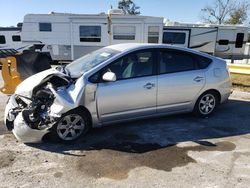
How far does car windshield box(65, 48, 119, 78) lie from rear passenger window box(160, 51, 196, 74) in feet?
3.08

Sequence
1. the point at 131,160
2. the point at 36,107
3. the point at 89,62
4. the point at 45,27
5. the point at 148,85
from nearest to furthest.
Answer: the point at 131,160
the point at 36,107
the point at 148,85
the point at 89,62
the point at 45,27

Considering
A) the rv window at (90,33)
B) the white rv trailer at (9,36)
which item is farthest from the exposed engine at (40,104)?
the white rv trailer at (9,36)

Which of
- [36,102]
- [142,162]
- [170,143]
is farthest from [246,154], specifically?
[36,102]

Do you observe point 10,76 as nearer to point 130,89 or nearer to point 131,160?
point 130,89

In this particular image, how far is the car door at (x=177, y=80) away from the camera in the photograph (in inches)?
203

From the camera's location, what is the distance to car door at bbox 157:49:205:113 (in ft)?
16.9

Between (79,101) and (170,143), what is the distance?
1.66 m

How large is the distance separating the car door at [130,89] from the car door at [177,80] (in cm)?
18

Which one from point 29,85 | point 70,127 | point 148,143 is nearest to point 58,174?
point 70,127

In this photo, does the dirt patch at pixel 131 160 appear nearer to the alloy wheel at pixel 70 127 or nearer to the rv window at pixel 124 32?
the alloy wheel at pixel 70 127

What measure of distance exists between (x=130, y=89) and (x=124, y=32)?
32.4ft

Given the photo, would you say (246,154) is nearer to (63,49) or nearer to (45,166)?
(45,166)

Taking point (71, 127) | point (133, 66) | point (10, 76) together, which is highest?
point (133, 66)

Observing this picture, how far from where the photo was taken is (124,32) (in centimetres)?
1416
